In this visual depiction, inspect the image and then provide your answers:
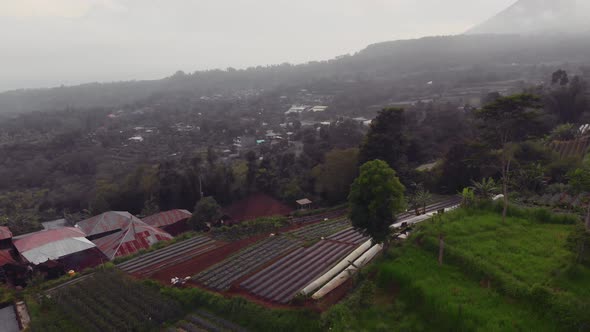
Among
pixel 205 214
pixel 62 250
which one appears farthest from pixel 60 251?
pixel 205 214

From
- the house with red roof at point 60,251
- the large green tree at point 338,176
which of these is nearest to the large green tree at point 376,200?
the large green tree at point 338,176

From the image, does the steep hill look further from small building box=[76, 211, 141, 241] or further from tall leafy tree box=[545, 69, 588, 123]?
small building box=[76, 211, 141, 241]

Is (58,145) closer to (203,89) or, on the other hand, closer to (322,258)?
(322,258)

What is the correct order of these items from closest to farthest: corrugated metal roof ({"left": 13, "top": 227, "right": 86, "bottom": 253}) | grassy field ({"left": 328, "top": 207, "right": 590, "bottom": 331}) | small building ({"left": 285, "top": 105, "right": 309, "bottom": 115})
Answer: grassy field ({"left": 328, "top": 207, "right": 590, "bottom": 331}), corrugated metal roof ({"left": 13, "top": 227, "right": 86, "bottom": 253}), small building ({"left": 285, "top": 105, "right": 309, "bottom": 115})

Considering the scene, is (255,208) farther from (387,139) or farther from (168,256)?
(168,256)

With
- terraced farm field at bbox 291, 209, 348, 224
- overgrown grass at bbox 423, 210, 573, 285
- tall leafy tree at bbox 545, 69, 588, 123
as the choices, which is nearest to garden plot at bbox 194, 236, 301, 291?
terraced farm field at bbox 291, 209, 348, 224

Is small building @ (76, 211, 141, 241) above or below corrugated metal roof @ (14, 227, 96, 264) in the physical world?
below
